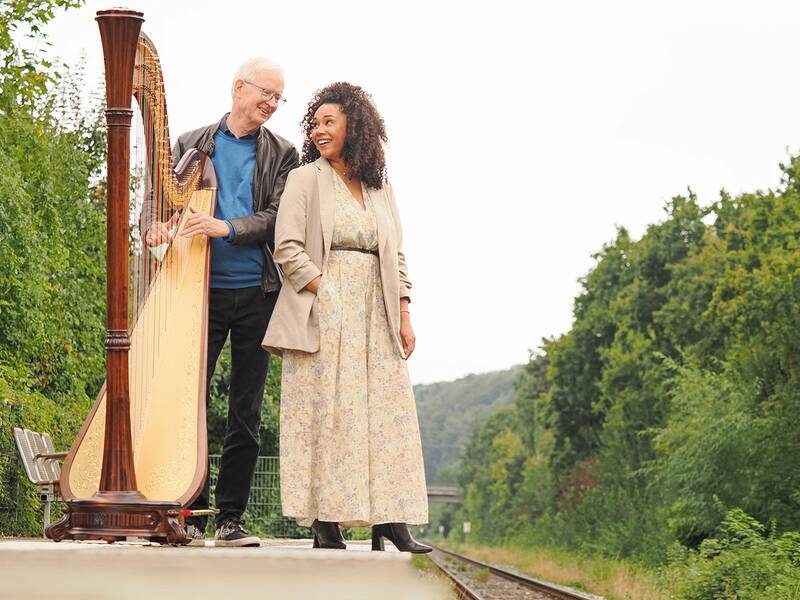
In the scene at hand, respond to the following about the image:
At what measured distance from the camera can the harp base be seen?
5.14 meters

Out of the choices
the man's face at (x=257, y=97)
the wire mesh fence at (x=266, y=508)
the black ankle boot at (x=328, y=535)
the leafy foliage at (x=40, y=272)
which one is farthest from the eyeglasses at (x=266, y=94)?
the wire mesh fence at (x=266, y=508)

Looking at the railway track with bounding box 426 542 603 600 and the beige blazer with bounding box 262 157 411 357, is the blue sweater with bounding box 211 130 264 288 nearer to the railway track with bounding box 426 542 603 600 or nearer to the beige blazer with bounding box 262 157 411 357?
the beige blazer with bounding box 262 157 411 357

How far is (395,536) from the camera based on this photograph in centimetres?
598

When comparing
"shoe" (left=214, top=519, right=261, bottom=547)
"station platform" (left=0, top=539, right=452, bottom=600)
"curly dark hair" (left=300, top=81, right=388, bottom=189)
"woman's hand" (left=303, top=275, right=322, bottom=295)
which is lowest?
"station platform" (left=0, top=539, right=452, bottom=600)

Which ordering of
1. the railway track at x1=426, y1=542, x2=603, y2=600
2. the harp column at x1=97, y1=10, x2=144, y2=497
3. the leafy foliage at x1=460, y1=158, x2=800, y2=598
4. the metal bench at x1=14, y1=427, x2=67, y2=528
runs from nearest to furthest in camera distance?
the harp column at x1=97, y1=10, x2=144, y2=497 < the metal bench at x1=14, y1=427, x2=67, y2=528 < the railway track at x1=426, y1=542, x2=603, y2=600 < the leafy foliage at x1=460, y1=158, x2=800, y2=598

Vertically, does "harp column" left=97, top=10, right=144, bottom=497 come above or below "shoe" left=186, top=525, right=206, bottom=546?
above

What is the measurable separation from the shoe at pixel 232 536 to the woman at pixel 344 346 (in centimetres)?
19

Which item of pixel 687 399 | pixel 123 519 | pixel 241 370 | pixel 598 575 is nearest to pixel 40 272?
pixel 241 370

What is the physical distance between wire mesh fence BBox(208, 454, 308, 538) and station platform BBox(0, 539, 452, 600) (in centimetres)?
1203

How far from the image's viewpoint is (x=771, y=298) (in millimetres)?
30109

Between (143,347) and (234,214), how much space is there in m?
1.01

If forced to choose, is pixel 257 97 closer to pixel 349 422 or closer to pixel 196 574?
pixel 349 422

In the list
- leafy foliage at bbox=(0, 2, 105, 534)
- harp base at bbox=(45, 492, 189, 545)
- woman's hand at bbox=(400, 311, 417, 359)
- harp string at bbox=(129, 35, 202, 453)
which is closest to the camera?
harp base at bbox=(45, 492, 189, 545)

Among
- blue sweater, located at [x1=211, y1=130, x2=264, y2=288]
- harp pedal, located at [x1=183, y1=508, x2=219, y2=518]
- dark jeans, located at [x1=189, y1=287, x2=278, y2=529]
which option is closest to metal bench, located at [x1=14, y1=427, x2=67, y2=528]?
dark jeans, located at [x1=189, y1=287, x2=278, y2=529]
